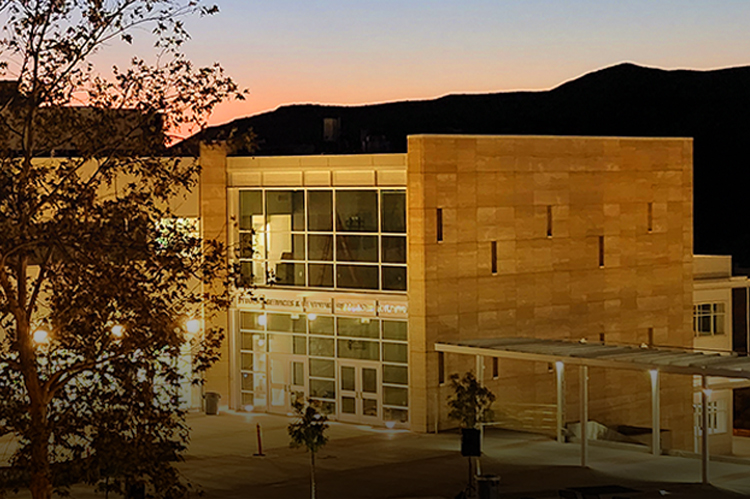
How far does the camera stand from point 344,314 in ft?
124

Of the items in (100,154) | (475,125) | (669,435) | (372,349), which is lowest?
(669,435)

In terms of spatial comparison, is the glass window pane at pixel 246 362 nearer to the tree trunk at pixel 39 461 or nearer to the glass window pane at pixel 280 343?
the glass window pane at pixel 280 343

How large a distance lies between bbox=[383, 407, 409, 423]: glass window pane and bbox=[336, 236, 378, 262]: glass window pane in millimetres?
4235

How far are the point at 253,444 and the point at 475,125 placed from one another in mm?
151683

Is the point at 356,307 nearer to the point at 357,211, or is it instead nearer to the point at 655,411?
the point at 357,211

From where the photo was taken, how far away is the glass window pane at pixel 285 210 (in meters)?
38.9

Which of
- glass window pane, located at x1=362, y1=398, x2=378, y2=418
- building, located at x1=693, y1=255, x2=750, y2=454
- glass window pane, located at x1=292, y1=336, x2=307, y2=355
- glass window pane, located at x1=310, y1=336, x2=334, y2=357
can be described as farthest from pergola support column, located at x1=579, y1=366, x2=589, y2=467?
building, located at x1=693, y1=255, x2=750, y2=454

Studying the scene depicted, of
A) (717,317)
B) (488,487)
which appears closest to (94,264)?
(488,487)

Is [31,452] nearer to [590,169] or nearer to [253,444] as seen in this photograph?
[253,444]

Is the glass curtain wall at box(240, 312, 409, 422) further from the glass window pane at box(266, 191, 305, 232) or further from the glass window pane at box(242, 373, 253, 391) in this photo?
the glass window pane at box(266, 191, 305, 232)

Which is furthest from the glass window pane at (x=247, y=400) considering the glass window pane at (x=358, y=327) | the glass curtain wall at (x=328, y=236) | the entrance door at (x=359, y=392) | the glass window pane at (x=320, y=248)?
the glass window pane at (x=320, y=248)

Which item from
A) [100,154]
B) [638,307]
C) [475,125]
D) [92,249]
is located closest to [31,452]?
[92,249]

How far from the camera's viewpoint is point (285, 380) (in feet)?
130

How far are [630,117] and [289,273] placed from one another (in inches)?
5730
